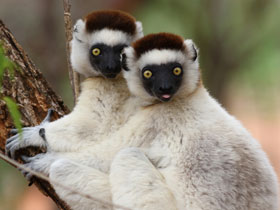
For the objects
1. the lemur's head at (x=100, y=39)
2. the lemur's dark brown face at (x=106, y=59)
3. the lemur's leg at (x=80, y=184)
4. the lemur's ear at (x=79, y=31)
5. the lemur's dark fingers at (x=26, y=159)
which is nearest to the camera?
the lemur's leg at (x=80, y=184)

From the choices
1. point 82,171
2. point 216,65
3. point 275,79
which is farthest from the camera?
point 275,79

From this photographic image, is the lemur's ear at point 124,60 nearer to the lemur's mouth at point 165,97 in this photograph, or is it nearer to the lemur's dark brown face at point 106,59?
the lemur's dark brown face at point 106,59

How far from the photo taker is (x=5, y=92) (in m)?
3.73

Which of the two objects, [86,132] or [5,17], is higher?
[5,17]

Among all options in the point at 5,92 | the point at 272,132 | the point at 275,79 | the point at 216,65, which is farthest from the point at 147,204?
the point at 272,132

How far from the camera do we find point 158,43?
392 cm

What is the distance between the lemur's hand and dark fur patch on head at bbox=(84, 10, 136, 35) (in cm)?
124

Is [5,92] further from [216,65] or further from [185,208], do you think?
[216,65]

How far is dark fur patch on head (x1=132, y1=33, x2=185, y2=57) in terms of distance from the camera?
3928mm

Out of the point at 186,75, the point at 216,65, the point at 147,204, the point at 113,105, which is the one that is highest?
the point at 216,65

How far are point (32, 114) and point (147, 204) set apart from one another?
4.47 ft

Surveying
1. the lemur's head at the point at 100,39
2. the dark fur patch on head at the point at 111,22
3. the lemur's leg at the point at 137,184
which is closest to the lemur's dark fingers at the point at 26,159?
the lemur's leg at the point at 137,184

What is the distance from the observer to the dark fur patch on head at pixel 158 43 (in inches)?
155

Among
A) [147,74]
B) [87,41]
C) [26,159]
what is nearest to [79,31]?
[87,41]
